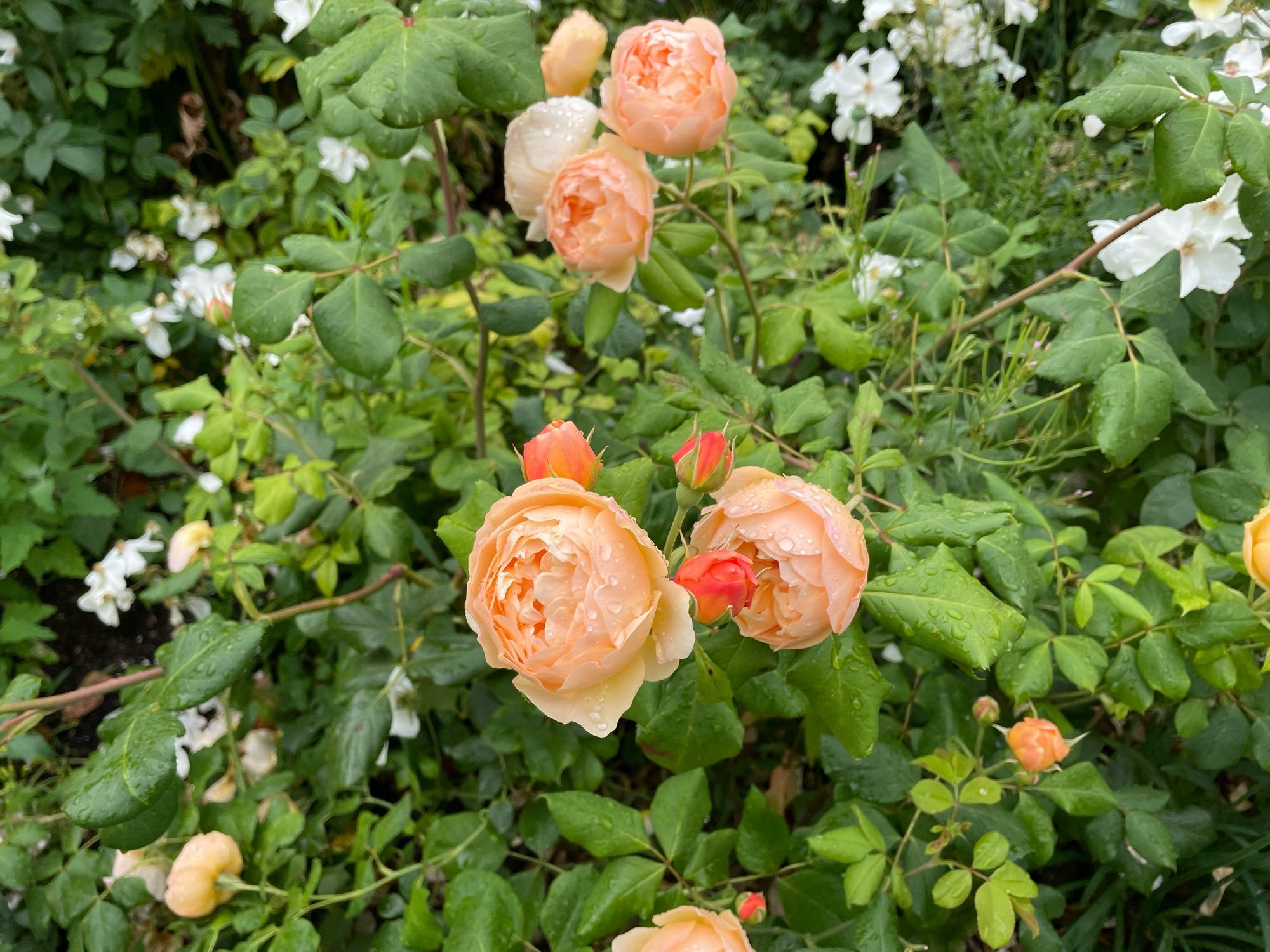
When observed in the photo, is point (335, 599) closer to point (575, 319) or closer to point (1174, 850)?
point (575, 319)

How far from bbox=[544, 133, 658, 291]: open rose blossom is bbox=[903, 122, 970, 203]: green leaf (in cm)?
55

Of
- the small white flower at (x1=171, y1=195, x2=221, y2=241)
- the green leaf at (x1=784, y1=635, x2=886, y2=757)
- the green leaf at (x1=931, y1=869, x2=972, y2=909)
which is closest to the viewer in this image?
the green leaf at (x1=784, y1=635, x2=886, y2=757)

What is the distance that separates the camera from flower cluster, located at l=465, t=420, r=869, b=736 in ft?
1.83

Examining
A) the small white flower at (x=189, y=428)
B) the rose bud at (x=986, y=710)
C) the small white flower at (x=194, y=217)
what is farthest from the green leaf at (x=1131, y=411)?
the small white flower at (x=194, y=217)

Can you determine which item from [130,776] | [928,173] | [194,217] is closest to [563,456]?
[130,776]

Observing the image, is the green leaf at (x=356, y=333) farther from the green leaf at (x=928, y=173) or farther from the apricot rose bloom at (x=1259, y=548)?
the apricot rose bloom at (x=1259, y=548)

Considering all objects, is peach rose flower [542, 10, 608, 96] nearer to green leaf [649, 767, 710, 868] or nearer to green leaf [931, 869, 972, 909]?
green leaf [649, 767, 710, 868]

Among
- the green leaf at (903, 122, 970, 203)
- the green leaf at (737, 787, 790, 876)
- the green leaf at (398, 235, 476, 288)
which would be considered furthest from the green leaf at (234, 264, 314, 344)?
the green leaf at (903, 122, 970, 203)

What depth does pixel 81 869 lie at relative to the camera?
1.09m

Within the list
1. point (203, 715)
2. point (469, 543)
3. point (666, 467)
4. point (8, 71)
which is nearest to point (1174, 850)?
point (666, 467)

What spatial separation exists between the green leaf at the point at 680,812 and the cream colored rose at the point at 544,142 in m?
0.69

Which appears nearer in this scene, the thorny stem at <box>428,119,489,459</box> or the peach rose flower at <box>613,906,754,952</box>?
the peach rose flower at <box>613,906,754,952</box>

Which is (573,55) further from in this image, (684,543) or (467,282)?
(684,543)

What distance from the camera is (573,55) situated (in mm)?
977
